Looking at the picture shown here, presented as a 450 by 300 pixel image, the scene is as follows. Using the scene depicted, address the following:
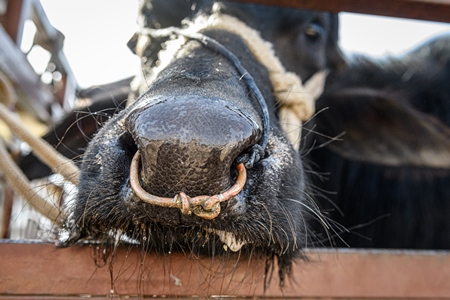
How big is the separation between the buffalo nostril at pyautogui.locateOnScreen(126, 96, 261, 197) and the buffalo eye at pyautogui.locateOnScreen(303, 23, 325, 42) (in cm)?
140

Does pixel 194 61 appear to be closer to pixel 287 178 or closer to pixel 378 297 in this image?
pixel 287 178

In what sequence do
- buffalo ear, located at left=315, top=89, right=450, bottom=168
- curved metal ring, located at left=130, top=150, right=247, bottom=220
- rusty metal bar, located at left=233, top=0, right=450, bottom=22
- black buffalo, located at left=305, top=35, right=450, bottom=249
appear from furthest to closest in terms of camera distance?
black buffalo, located at left=305, top=35, right=450, bottom=249, buffalo ear, located at left=315, top=89, right=450, bottom=168, rusty metal bar, located at left=233, top=0, right=450, bottom=22, curved metal ring, located at left=130, top=150, right=247, bottom=220

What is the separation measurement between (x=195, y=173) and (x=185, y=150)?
0.16 feet

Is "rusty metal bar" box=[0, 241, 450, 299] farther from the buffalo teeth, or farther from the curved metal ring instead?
the curved metal ring

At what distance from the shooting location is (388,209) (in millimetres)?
2590

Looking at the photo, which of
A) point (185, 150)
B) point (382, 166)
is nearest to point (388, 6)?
point (185, 150)

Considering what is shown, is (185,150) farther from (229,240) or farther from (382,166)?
(382,166)

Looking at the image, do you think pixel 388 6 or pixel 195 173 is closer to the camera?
pixel 195 173

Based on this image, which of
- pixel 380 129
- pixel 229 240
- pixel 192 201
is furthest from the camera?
pixel 380 129

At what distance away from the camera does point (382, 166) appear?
104 inches

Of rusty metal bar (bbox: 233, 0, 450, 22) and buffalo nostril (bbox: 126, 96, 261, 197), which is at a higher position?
rusty metal bar (bbox: 233, 0, 450, 22)

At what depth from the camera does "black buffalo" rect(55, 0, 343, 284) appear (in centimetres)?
87

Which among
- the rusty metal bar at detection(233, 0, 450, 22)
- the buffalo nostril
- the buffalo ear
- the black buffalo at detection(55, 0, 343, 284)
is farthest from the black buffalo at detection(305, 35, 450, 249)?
the buffalo nostril

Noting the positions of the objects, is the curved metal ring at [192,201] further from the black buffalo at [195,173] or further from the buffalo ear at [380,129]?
the buffalo ear at [380,129]
